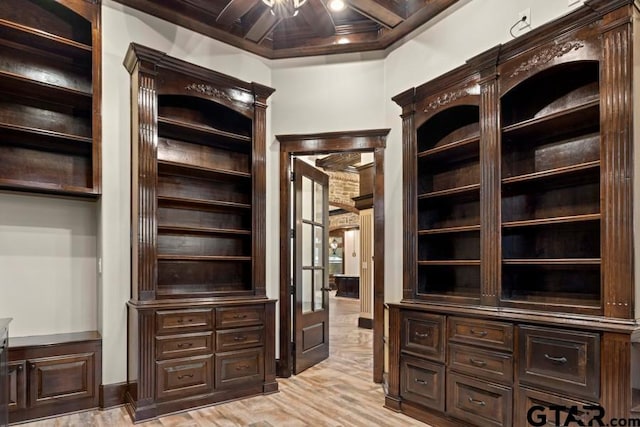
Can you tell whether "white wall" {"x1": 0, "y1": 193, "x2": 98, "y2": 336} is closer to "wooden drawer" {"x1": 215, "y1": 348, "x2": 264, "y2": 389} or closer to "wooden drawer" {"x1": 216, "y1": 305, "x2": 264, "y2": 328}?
"wooden drawer" {"x1": 216, "y1": 305, "x2": 264, "y2": 328}

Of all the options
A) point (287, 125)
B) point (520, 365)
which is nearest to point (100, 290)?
point (287, 125)

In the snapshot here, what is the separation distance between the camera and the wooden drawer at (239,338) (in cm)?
382

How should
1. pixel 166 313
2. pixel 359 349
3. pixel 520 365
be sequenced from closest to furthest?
1. pixel 520 365
2. pixel 166 313
3. pixel 359 349

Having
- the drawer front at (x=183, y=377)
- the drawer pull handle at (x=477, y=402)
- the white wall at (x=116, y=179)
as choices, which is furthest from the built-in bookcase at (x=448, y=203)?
the white wall at (x=116, y=179)

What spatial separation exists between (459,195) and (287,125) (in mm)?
2077

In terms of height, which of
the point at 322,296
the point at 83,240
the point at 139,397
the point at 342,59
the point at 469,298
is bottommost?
the point at 139,397

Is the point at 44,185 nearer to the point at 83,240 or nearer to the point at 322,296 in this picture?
the point at 83,240

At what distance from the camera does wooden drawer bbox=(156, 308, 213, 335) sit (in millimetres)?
3506

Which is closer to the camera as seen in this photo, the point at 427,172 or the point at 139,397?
the point at 139,397

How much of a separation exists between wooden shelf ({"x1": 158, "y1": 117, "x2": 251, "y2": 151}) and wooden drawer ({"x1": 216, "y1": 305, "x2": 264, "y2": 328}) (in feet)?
5.63

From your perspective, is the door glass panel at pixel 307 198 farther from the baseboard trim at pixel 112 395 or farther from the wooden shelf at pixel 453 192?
the baseboard trim at pixel 112 395

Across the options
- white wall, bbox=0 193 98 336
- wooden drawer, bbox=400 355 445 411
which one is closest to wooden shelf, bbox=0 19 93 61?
white wall, bbox=0 193 98 336

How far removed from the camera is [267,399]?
390 centimetres

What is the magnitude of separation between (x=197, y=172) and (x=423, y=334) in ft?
8.60
